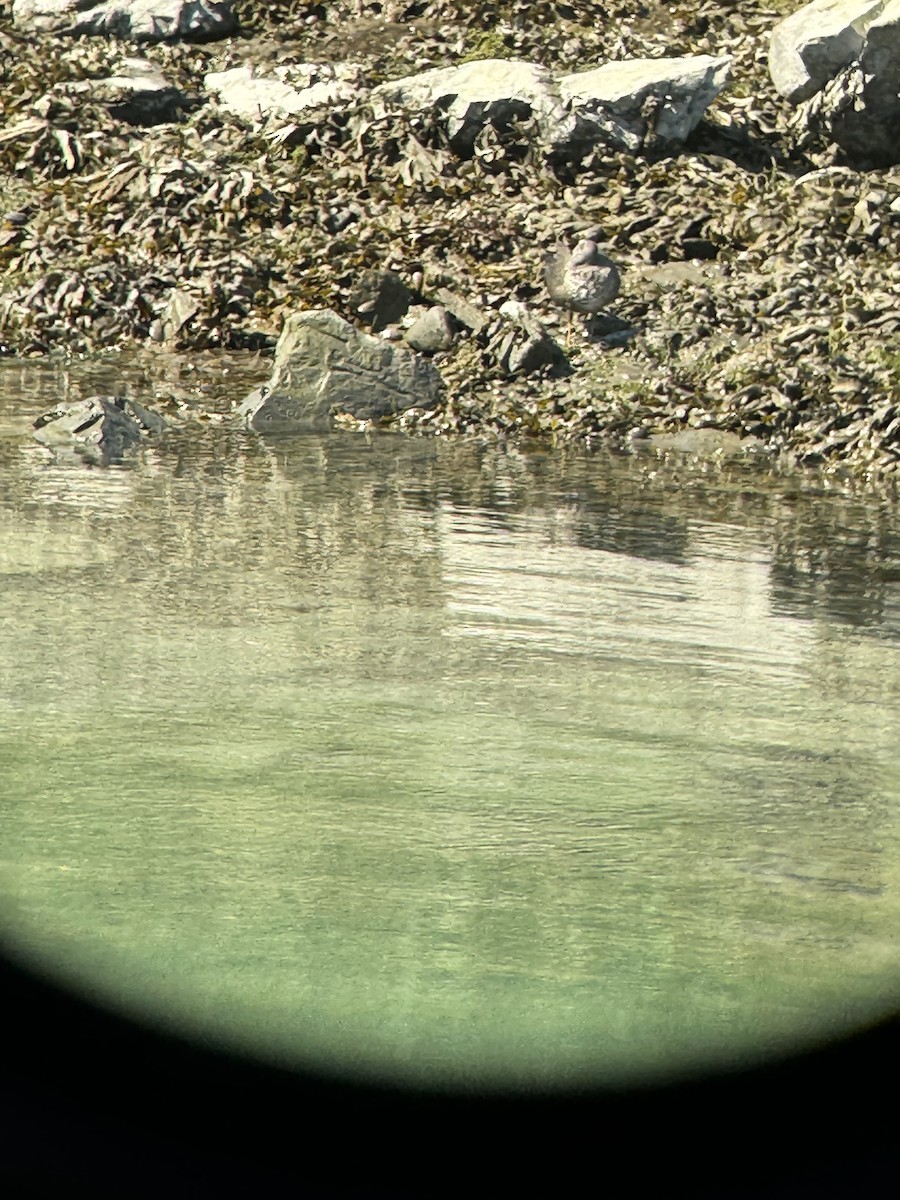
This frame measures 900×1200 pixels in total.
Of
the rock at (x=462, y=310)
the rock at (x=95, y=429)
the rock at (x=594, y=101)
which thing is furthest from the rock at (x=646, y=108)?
the rock at (x=95, y=429)

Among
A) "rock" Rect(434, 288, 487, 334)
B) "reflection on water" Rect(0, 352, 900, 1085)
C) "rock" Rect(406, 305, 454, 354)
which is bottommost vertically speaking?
"reflection on water" Rect(0, 352, 900, 1085)

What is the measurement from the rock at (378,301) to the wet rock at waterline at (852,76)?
3.59 meters

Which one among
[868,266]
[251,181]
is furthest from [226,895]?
[251,181]

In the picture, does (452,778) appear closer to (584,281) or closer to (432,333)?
(432,333)

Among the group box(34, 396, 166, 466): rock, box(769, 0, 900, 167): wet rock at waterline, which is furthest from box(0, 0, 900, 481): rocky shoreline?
box(34, 396, 166, 466): rock

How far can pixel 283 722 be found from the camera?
4172mm

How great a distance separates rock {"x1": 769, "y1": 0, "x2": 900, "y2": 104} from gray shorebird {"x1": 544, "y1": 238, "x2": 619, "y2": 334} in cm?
285

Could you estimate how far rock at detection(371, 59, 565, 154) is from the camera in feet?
41.5

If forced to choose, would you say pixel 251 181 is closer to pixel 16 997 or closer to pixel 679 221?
pixel 679 221

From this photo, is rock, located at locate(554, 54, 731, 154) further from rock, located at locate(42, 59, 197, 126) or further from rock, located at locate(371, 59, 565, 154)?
rock, located at locate(42, 59, 197, 126)

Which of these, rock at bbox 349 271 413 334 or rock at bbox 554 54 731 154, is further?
rock at bbox 554 54 731 154

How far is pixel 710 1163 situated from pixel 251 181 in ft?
36.4

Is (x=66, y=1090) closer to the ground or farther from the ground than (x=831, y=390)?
closer to the ground

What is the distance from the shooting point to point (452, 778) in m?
3.79
